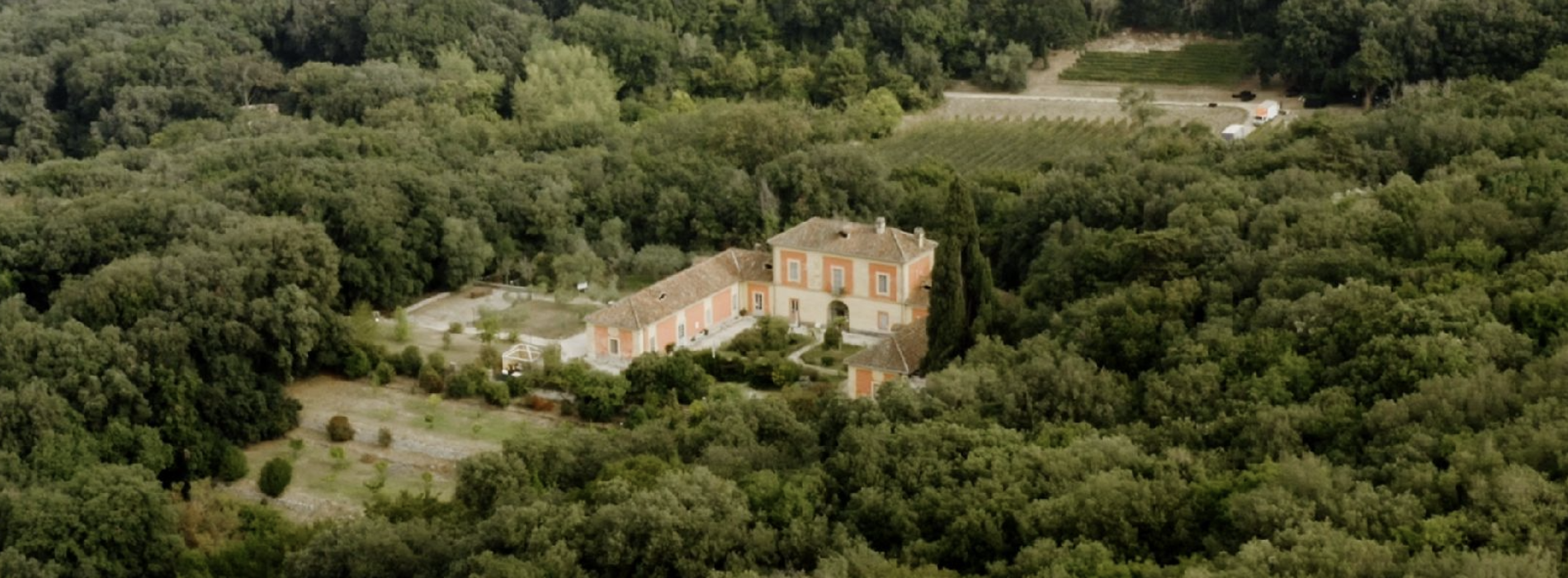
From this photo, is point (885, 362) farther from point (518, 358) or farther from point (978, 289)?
point (518, 358)

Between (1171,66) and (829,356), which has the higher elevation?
(1171,66)

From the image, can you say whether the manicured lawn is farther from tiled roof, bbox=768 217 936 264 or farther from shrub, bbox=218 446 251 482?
shrub, bbox=218 446 251 482

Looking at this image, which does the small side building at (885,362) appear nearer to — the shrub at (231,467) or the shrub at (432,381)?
the shrub at (432,381)

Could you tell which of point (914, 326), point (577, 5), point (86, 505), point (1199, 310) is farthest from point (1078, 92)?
point (86, 505)

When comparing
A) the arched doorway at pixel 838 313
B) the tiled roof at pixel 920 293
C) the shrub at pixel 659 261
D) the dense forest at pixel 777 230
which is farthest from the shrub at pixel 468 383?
the tiled roof at pixel 920 293

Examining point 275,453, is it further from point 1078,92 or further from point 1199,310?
point 1078,92

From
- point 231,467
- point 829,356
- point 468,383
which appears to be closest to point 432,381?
point 468,383

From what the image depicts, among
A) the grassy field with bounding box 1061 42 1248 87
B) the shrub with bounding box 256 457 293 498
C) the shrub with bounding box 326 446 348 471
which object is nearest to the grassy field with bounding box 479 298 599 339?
the shrub with bounding box 326 446 348 471
